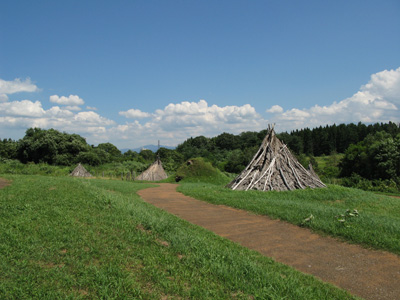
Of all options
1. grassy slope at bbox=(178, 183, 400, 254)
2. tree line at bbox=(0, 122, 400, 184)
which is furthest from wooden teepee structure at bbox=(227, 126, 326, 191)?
tree line at bbox=(0, 122, 400, 184)

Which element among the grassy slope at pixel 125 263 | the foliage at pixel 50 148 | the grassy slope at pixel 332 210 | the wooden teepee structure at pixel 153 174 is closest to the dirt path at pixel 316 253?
the grassy slope at pixel 332 210

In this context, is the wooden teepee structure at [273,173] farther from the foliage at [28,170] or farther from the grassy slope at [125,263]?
the foliage at [28,170]

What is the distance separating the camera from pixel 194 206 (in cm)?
916

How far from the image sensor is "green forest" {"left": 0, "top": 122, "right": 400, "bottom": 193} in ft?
81.2

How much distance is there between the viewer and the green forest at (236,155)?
24.8 metres

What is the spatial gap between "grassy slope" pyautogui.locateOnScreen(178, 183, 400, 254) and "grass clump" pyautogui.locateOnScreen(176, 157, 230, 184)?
8.61 m

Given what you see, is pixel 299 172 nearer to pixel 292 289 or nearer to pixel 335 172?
pixel 292 289

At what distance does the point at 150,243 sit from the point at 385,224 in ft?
17.2

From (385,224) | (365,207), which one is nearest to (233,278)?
(385,224)

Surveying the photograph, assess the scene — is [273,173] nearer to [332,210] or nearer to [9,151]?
[332,210]

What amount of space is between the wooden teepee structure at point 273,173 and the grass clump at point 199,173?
24.8ft

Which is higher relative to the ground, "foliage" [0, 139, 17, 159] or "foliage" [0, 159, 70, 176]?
"foliage" [0, 139, 17, 159]

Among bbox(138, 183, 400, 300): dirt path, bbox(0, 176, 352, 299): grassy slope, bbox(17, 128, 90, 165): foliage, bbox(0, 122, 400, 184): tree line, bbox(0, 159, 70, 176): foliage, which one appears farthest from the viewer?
bbox(17, 128, 90, 165): foliage

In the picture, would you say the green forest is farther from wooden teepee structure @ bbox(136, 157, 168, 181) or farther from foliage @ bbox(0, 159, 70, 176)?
wooden teepee structure @ bbox(136, 157, 168, 181)
